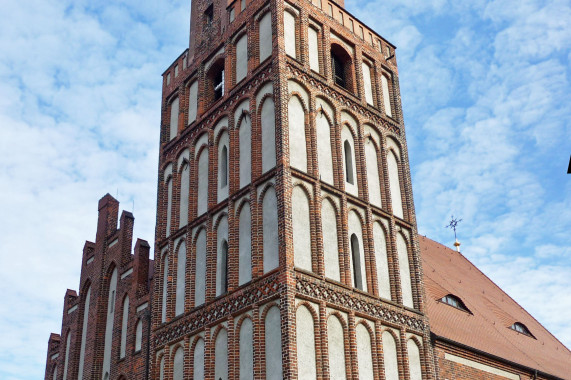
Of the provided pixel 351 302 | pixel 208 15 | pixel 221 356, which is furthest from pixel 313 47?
pixel 221 356

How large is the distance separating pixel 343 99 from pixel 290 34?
225 cm

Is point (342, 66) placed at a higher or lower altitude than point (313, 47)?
higher

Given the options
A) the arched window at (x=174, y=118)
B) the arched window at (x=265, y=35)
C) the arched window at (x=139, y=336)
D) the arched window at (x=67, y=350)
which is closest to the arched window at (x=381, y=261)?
the arched window at (x=265, y=35)

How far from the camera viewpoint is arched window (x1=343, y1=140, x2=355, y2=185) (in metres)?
18.4

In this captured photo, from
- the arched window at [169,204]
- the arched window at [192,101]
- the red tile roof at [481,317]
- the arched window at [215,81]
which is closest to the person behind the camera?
the arched window at [169,204]

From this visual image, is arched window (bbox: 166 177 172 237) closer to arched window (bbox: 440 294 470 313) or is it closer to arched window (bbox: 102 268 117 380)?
arched window (bbox: 102 268 117 380)

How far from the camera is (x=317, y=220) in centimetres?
1648

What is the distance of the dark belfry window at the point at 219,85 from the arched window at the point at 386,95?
4.78 metres

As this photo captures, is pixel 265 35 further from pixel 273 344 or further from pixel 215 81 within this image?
pixel 273 344

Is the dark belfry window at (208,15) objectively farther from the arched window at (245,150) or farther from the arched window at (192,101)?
the arched window at (245,150)

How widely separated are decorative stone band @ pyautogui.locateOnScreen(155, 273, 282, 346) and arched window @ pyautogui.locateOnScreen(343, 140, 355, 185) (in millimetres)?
4132

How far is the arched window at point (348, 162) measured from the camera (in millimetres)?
18422

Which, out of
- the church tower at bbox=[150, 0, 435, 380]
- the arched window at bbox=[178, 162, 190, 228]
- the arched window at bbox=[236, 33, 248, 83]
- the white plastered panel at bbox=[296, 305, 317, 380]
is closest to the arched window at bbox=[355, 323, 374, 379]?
the church tower at bbox=[150, 0, 435, 380]

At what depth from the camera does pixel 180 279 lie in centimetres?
1884
